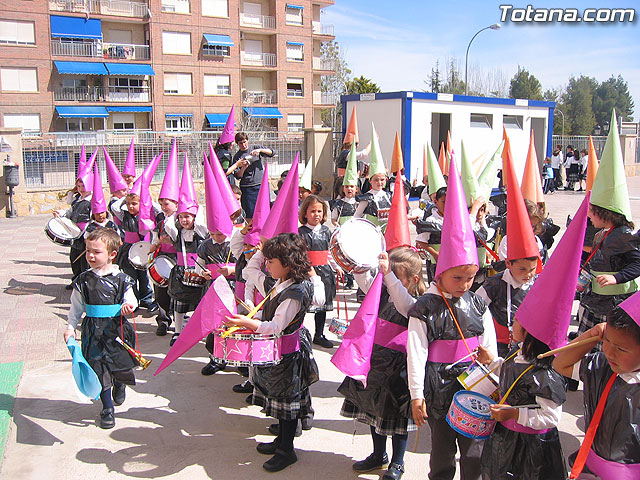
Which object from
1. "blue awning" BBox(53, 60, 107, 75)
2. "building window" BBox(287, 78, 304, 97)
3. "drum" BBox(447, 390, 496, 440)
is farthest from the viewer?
"building window" BBox(287, 78, 304, 97)

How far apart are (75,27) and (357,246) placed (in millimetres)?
44604

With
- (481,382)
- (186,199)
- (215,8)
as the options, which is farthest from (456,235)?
(215,8)

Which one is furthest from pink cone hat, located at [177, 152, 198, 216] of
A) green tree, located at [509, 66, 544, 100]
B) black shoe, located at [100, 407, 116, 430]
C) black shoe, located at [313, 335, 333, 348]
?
green tree, located at [509, 66, 544, 100]

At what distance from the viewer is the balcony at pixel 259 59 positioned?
49062mm

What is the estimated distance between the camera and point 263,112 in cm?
4897

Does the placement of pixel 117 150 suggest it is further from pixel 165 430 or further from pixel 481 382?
pixel 481 382

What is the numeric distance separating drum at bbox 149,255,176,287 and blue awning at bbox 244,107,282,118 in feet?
138

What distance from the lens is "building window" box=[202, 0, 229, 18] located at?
46125mm

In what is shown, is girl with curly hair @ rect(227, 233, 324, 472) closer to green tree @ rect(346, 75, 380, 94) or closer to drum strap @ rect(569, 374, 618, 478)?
drum strap @ rect(569, 374, 618, 478)

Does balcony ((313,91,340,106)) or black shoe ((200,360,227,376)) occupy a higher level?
balcony ((313,91,340,106))

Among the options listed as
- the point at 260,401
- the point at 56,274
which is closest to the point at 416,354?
the point at 260,401

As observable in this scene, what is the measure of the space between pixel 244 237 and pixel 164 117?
138 ft

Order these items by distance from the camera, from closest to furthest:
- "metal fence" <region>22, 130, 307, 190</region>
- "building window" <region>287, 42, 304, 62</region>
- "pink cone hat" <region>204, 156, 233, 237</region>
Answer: "pink cone hat" <region>204, 156, 233, 237</region> < "metal fence" <region>22, 130, 307, 190</region> < "building window" <region>287, 42, 304, 62</region>

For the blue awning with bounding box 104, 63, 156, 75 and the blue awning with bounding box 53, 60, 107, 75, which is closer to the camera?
the blue awning with bounding box 53, 60, 107, 75
